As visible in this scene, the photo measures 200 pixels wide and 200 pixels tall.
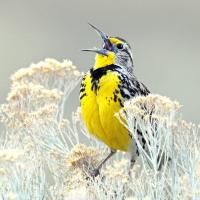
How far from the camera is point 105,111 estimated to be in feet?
13.4

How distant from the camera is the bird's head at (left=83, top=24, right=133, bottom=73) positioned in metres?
4.35

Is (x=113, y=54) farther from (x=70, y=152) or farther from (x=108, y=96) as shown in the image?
(x=70, y=152)

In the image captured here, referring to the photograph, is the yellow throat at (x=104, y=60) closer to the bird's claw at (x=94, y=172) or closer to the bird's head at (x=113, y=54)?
the bird's head at (x=113, y=54)

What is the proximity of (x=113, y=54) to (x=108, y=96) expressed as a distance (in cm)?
35

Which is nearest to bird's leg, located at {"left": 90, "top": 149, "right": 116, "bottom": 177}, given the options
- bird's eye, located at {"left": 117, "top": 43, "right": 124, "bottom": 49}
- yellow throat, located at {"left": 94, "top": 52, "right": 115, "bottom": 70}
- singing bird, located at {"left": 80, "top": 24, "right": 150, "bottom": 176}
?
singing bird, located at {"left": 80, "top": 24, "right": 150, "bottom": 176}

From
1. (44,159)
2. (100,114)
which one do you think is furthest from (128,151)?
(44,159)

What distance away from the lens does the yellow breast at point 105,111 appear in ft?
13.4

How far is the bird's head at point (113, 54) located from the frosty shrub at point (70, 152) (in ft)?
1.87

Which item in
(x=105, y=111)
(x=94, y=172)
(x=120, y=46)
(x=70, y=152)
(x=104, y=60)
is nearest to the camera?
(x=94, y=172)

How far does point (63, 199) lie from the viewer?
9.70 feet

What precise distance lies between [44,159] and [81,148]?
212 millimetres

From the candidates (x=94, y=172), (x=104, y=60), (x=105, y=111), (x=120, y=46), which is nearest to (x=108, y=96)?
(x=105, y=111)

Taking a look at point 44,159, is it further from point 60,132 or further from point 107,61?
point 107,61

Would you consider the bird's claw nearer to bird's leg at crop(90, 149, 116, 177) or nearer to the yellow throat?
bird's leg at crop(90, 149, 116, 177)
